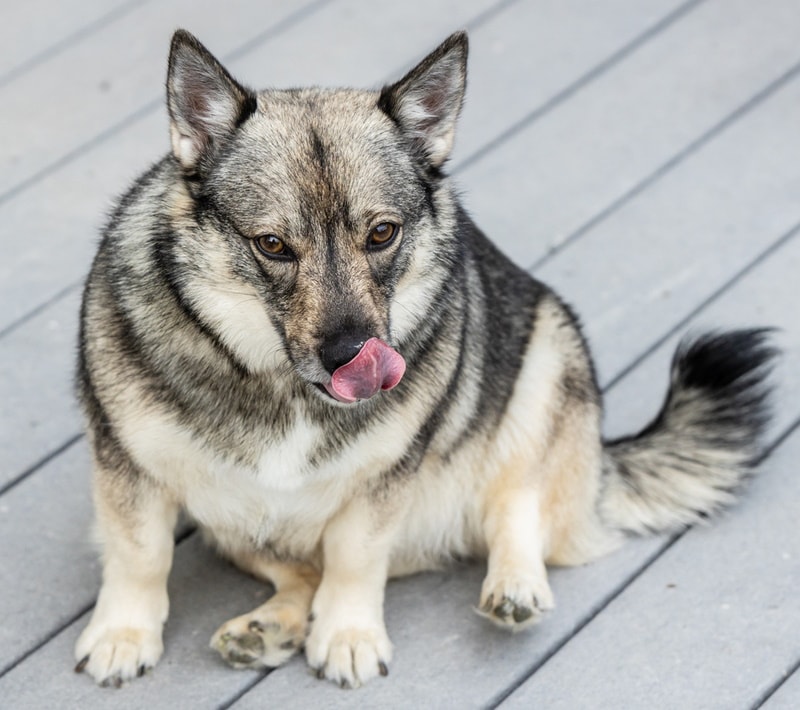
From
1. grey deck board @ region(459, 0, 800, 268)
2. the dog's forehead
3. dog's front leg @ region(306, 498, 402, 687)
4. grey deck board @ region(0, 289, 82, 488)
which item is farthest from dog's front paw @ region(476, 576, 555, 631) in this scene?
grey deck board @ region(459, 0, 800, 268)

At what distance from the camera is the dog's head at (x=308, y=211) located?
210 cm

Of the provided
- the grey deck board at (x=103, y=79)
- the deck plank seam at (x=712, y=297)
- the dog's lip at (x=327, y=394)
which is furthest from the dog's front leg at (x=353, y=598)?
the grey deck board at (x=103, y=79)

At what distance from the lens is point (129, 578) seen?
2.44 metres

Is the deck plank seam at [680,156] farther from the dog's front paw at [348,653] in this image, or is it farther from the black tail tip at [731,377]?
the dog's front paw at [348,653]

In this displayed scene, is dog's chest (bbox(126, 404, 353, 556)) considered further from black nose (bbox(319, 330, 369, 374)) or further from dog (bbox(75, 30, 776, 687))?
black nose (bbox(319, 330, 369, 374))

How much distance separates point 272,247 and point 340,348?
188mm

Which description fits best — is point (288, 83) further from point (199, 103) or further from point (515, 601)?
point (515, 601)

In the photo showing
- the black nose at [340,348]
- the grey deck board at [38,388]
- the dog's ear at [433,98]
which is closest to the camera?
the black nose at [340,348]

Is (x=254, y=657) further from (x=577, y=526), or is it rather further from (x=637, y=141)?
(x=637, y=141)

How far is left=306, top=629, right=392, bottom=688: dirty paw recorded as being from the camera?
8.00ft

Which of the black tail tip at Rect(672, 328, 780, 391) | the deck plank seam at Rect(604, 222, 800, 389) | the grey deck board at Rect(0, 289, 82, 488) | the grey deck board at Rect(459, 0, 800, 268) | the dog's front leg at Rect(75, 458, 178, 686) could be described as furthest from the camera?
the grey deck board at Rect(459, 0, 800, 268)

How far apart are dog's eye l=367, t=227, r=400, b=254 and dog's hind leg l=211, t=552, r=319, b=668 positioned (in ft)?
2.26

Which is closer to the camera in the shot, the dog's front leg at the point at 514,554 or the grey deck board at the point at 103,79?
the dog's front leg at the point at 514,554

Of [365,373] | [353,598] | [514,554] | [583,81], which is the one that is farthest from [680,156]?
[365,373]
